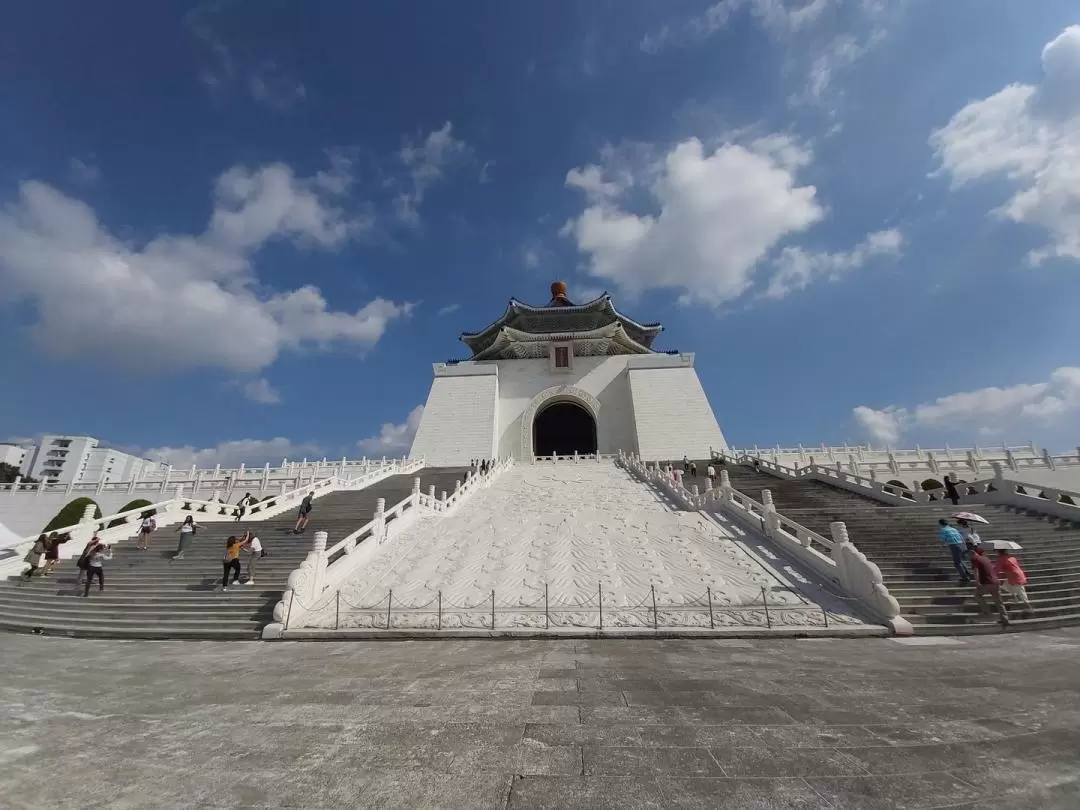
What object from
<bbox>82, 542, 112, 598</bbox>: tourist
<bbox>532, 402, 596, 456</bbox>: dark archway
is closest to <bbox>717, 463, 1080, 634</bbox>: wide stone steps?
<bbox>82, 542, 112, 598</bbox>: tourist

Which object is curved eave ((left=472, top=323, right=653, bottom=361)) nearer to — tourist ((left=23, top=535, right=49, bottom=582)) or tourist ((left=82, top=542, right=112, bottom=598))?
tourist ((left=23, top=535, right=49, bottom=582))

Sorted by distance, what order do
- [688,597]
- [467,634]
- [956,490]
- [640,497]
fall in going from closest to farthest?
[467,634] → [688,597] → [956,490] → [640,497]

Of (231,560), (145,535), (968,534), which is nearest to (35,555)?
(145,535)

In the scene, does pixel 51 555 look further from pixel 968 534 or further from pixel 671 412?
pixel 671 412

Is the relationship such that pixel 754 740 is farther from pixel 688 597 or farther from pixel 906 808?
pixel 688 597

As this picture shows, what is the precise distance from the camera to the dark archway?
125ft

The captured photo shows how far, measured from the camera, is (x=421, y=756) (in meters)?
3.05

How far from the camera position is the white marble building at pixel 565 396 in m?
32.0

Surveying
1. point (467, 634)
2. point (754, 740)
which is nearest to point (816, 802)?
point (754, 740)

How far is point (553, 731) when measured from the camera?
339 cm

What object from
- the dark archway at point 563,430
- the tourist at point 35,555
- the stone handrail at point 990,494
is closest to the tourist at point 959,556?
the stone handrail at point 990,494

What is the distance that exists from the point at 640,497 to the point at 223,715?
Result: 14186mm

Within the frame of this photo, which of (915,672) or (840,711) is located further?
(915,672)

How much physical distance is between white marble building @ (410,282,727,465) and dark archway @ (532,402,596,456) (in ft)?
0.29
